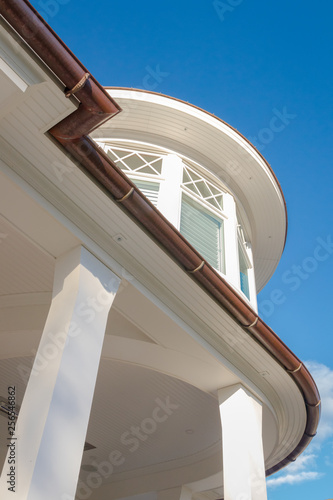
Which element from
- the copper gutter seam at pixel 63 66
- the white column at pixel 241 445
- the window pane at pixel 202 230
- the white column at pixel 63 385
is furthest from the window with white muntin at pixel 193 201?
the copper gutter seam at pixel 63 66

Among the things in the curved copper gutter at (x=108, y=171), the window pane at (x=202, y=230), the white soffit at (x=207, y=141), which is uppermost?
the white soffit at (x=207, y=141)

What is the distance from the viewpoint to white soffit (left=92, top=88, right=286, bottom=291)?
845 centimetres

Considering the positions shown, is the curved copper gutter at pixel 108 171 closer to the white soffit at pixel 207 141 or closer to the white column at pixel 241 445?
the white column at pixel 241 445

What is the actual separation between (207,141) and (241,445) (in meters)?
5.58

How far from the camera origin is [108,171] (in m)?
4.49

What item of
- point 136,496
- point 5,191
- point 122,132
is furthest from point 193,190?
point 136,496

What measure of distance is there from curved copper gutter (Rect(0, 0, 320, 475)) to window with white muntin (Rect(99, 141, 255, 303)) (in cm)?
154

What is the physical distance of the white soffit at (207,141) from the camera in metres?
8.45

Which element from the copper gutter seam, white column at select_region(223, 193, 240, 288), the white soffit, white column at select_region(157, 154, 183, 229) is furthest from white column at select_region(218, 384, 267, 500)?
the white soffit

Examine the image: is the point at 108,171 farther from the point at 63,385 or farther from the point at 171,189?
the point at 171,189

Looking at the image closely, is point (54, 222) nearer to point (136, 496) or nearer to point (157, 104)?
point (157, 104)

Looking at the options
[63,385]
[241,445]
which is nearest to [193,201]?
[241,445]

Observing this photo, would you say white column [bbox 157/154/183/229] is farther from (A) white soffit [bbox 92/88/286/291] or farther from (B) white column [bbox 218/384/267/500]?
(B) white column [bbox 218/384/267/500]

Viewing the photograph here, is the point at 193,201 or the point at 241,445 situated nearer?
the point at 241,445
